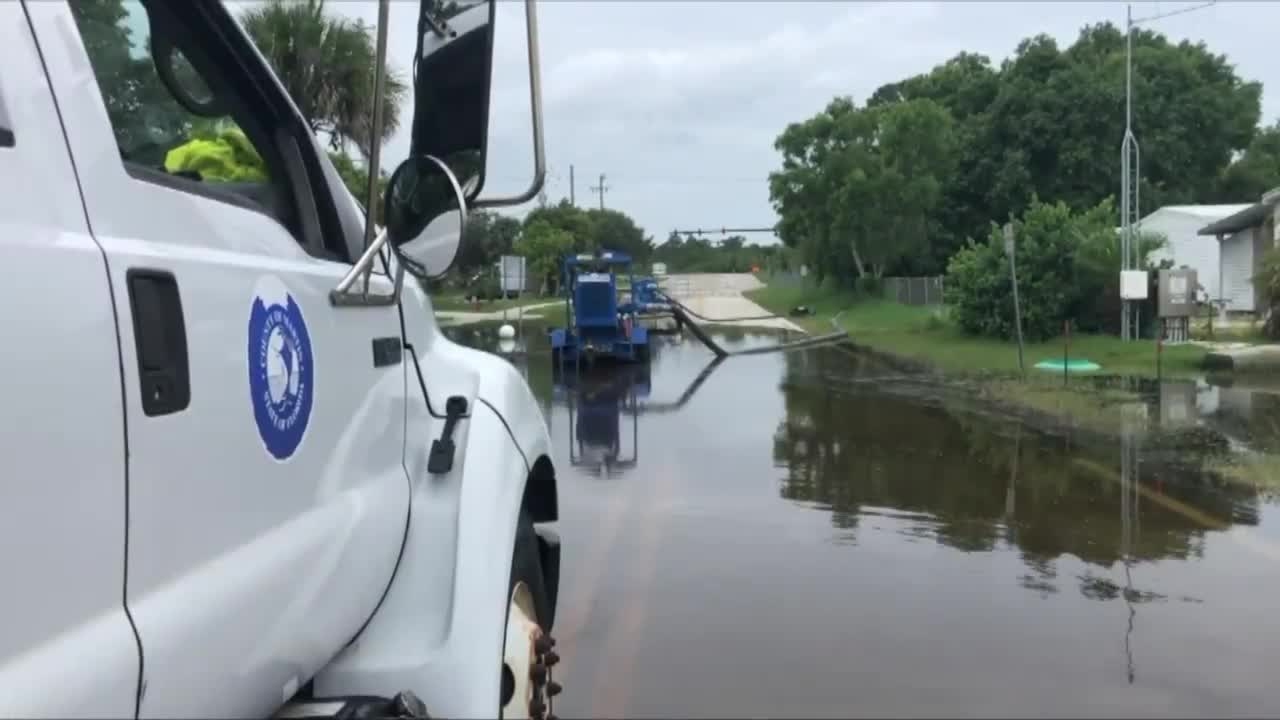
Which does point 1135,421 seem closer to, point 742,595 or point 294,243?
point 742,595

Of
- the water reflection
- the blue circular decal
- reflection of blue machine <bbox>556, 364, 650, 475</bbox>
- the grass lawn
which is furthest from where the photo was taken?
the grass lawn

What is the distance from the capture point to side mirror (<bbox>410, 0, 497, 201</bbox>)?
265 cm

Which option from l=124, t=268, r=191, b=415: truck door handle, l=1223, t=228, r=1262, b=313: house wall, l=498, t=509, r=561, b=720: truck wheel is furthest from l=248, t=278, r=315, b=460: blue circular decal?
l=1223, t=228, r=1262, b=313: house wall

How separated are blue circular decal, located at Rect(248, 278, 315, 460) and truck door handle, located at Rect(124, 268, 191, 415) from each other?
0.21 meters

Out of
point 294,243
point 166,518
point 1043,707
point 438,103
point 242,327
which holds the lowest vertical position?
point 1043,707

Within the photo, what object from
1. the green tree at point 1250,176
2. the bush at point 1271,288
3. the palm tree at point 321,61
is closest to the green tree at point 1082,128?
the green tree at point 1250,176

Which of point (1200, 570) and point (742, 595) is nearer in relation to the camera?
point (742, 595)

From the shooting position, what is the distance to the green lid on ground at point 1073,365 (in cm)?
1944

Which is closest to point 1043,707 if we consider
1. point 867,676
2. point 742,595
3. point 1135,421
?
point 867,676

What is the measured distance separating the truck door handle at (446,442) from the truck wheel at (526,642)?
0.89ft

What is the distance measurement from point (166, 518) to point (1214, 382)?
18276mm

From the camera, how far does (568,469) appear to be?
36.6 feet

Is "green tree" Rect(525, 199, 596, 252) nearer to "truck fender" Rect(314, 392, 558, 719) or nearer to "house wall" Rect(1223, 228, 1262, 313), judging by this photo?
"house wall" Rect(1223, 228, 1262, 313)

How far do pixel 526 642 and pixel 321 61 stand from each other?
6.23 ft
